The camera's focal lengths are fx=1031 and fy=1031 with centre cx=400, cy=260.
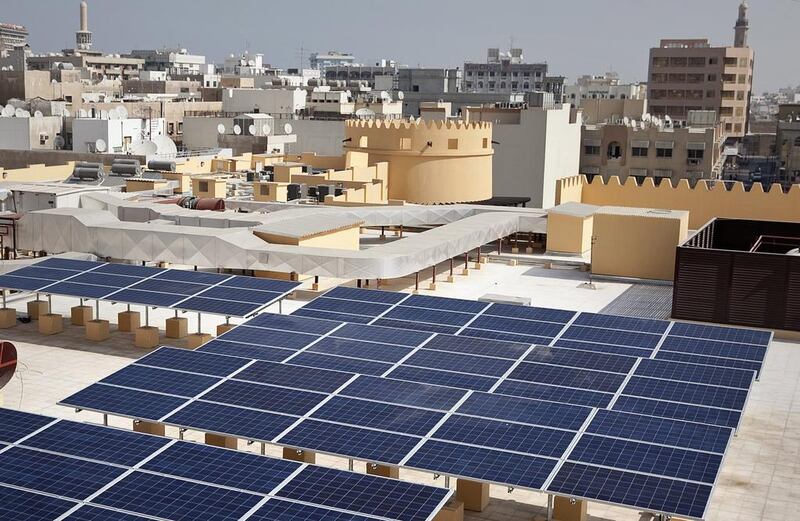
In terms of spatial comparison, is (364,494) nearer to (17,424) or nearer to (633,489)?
(633,489)

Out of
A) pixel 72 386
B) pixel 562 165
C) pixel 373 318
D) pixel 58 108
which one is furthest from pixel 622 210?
pixel 58 108

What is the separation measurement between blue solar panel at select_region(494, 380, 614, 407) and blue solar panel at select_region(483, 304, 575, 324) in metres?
5.41

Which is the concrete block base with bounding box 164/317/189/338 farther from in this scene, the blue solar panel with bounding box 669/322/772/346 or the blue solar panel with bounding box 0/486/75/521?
the blue solar panel with bounding box 0/486/75/521

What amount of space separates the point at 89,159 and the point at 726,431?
46660mm

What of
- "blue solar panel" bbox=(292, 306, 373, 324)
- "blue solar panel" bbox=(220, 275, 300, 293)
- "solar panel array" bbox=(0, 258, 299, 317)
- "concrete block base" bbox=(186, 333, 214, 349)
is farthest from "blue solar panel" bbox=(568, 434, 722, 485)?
"concrete block base" bbox=(186, 333, 214, 349)

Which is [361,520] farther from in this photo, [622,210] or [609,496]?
[622,210]

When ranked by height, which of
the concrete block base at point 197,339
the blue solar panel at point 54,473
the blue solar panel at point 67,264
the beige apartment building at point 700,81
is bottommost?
the concrete block base at point 197,339

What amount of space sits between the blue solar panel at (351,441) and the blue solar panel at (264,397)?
0.84 metres

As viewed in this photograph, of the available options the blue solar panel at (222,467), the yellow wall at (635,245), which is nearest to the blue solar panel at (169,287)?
the blue solar panel at (222,467)

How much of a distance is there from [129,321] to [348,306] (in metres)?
8.01

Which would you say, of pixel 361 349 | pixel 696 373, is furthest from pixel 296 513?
pixel 696 373

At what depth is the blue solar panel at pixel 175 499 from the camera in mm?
14102

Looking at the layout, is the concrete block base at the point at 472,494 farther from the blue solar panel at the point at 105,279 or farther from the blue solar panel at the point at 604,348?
the blue solar panel at the point at 105,279

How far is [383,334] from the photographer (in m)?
23.5
